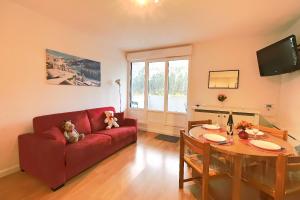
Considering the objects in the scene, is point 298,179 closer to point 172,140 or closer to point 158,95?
point 172,140

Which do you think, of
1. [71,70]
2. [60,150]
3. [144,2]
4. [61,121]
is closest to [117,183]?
[60,150]

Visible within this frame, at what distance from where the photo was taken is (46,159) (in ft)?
6.23

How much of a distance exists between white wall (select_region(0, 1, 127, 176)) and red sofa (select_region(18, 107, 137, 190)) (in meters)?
0.18

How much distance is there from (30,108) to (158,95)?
296cm

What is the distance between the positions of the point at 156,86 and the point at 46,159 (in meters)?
3.16

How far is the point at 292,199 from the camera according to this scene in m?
1.76

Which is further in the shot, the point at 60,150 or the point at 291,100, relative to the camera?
the point at 291,100

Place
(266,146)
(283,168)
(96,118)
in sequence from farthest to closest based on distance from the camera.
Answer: (96,118)
(266,146)
(283,168)

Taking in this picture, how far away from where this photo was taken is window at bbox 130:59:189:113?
13.5 feet

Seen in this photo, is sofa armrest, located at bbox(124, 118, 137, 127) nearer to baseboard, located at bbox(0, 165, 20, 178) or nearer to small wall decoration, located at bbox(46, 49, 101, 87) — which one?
small wall decoration, located at bbox(46, 49, 101, 87)

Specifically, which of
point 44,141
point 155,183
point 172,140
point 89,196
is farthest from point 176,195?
point 172,140

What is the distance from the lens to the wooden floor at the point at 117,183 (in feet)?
5.91

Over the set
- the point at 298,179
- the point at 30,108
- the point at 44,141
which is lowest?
the point at 298,179

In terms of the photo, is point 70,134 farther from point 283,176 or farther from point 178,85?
point 178,85
